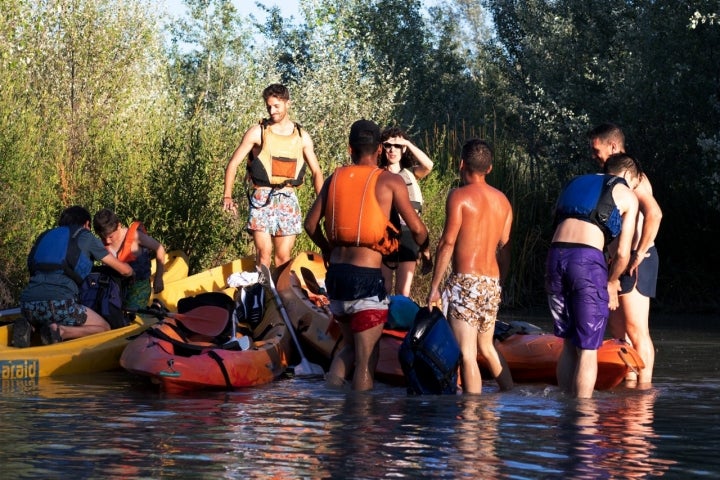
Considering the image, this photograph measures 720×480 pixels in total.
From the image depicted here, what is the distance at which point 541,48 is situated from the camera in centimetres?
2811

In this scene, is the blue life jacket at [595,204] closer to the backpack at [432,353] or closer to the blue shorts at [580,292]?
the blue shorts at [580,292]

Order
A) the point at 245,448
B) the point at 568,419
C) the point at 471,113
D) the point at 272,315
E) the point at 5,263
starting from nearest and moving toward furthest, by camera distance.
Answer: the point at 245,448 → the point at 568,419 → the point at 272,315 → the point at 5,263 → the point at 471,113

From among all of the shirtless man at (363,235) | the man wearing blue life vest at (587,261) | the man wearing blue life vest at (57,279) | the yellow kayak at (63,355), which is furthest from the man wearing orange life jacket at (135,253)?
the man wearing blue life vest at (587,261)

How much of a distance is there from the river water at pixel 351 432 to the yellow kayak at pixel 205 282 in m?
2.98

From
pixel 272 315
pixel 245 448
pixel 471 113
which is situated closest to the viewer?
pixel 245 448

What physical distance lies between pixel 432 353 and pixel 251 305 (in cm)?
361

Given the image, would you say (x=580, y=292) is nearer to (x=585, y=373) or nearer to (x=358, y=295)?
(x=585, y=373)

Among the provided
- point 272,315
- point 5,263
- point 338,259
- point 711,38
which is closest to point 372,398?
point 338,259

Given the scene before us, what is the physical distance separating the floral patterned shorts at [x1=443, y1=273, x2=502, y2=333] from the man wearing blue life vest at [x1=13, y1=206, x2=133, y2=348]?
3.69 metres

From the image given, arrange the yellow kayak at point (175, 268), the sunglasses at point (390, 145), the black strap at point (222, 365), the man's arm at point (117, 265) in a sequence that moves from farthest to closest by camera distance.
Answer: the yellow kayak at point (175, 268) → the sunglasses at point (390, 145) → the man's arm at point (117, 265) → the black strap at point (222, 365)

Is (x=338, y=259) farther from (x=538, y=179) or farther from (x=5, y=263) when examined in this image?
(x=538, y=179)

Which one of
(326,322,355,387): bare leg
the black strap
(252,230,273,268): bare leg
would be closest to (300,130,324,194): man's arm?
(252,230,273,268): bare leg

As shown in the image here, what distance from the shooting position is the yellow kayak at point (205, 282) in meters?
13.2

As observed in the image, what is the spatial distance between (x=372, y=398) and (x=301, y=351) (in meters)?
2.37
